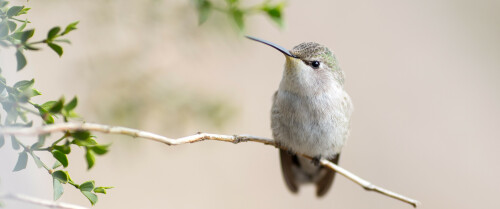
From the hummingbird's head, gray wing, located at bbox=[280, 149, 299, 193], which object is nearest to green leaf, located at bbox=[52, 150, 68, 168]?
the hummingbird's head

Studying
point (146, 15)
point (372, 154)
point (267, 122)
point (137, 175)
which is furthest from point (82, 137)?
point (372, 154)

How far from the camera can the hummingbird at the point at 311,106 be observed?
78.6 inches

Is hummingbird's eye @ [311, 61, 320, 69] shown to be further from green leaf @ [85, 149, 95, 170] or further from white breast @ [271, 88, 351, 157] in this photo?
green leaf @ [85, 149, 95, 170]

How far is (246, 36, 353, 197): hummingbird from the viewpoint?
2.00m

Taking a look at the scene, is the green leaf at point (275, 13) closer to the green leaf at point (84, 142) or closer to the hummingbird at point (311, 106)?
the green leaf at point (84, 142)

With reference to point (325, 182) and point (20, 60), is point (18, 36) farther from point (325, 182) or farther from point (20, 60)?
point (325, 182)

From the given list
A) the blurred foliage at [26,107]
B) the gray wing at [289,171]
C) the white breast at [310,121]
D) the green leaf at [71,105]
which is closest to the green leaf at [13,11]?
the blurred foliage at [26,107]

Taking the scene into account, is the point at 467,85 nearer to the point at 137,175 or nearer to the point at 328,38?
the point at 328,38

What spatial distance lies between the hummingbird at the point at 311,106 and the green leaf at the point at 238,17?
44.3 inches

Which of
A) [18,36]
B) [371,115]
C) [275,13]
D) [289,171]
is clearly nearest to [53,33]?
[18,36]

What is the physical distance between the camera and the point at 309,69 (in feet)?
6.61

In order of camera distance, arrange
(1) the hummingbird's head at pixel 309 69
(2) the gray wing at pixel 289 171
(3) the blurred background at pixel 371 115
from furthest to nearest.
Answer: (3) the blurred background at pixel 371 115, (2) the gray wing at pixel 289 171, (1) the hummingbird's head at pixel 309 69

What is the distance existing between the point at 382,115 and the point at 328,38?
0.95 meters

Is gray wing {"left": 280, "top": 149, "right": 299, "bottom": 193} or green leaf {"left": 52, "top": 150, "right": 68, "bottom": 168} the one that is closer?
green leaf {"left": 52, "top": 150, "right": 68, "bottom": 168}
